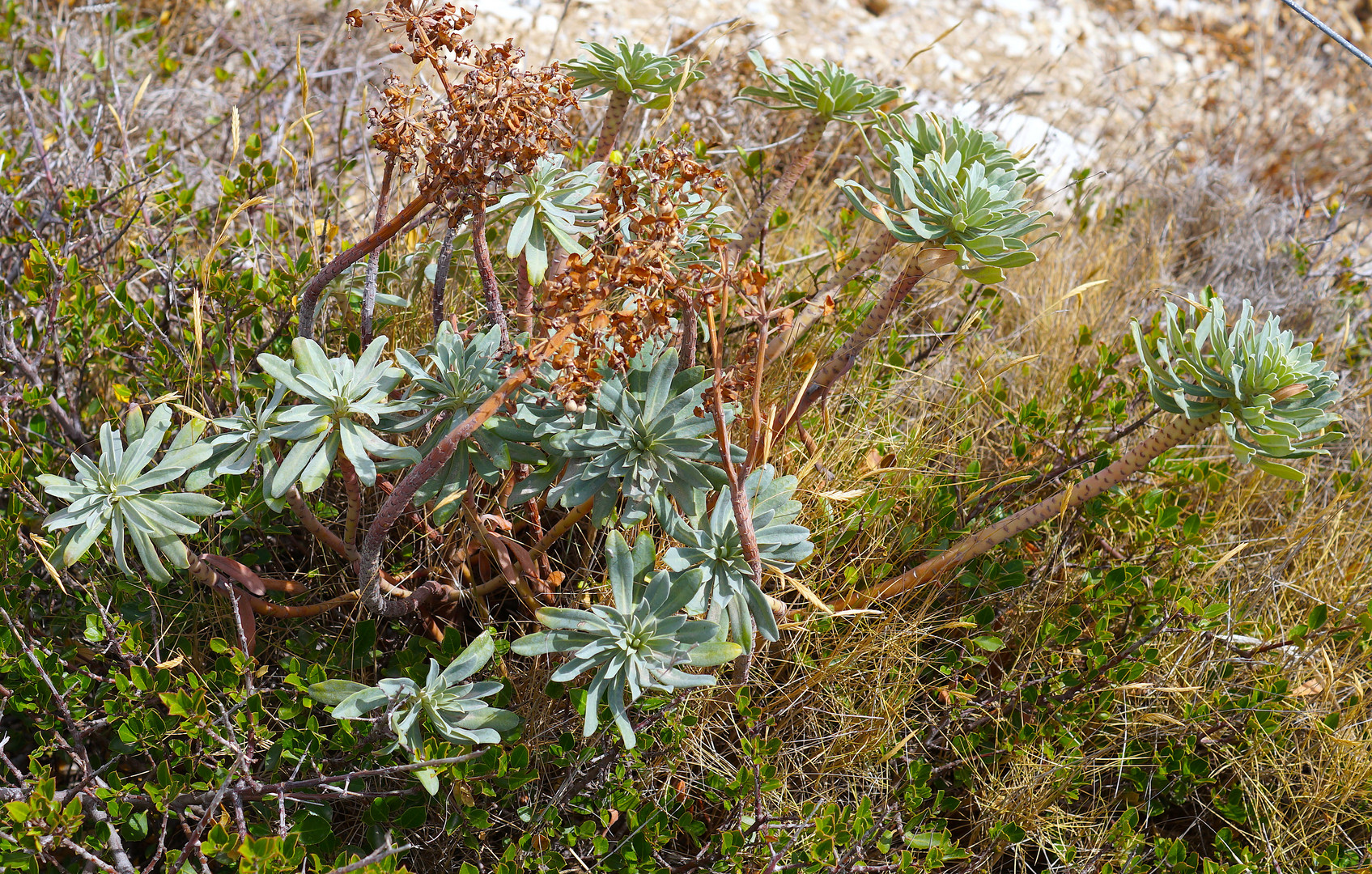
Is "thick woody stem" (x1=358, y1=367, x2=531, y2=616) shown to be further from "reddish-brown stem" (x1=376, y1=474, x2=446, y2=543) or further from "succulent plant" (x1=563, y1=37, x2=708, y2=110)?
"succulent plant" (x1=563, y1=37, x2=708, y2=110)

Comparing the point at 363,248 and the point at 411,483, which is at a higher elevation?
the point at 363,248

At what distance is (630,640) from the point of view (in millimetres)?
1342

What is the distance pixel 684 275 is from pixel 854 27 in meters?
3.71

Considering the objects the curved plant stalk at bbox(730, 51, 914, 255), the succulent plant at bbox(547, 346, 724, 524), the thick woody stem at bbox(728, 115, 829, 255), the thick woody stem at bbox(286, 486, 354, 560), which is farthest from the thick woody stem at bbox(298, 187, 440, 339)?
the thick woody stem at bbox(728, 115, 829, 255)

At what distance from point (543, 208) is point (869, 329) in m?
0.61

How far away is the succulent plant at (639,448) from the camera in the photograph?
54.5 inches

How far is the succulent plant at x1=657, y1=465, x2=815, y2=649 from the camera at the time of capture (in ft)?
4.54

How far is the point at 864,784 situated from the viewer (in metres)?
1.79

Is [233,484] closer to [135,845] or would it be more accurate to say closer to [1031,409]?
[135,845]

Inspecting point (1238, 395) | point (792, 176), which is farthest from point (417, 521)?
point (1238, 395)

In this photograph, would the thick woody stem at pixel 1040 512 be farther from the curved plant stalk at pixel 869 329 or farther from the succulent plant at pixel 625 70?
the succulent plant at pixel 625 70

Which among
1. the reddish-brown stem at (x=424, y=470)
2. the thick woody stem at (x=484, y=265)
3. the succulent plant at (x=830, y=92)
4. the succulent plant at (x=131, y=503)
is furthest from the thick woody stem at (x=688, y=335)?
the succulent plant at (x=131, y=503)

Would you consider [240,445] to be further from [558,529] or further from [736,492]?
[736,492]

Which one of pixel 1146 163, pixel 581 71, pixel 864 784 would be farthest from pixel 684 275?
pixel 1146 163
